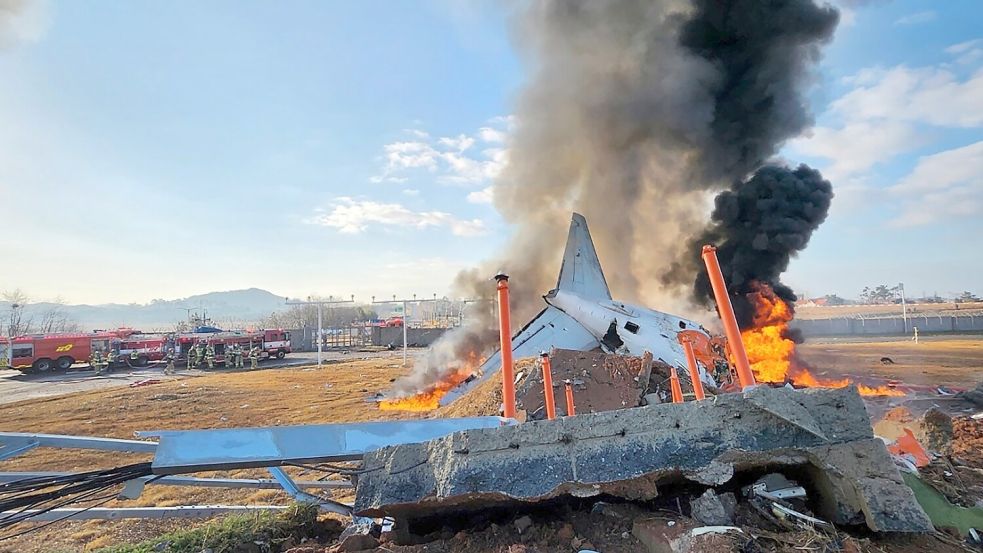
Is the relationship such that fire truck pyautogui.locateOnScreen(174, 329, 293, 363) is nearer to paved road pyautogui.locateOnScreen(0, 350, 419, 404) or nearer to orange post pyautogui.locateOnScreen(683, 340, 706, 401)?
paved road pyautogui.locateOnScreen(0, 350, 419, 404)

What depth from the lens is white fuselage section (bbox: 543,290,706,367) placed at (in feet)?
34.6

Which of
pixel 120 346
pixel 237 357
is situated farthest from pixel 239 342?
pixel 120 346

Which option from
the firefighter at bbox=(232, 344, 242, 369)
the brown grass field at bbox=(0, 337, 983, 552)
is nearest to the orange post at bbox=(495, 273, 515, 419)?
the brown grass field at bbox=(0, 337, 983, 552)

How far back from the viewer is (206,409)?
1402 cm

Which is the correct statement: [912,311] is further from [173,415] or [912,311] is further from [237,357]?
[173,415]

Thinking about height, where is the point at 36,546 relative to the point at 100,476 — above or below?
below

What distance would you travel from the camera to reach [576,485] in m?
2.54

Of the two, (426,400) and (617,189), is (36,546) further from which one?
(617,189)

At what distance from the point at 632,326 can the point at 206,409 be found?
39.0 feet

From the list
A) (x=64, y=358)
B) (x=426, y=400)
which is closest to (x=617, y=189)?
(x=426, y=400)

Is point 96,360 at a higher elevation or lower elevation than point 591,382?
lower

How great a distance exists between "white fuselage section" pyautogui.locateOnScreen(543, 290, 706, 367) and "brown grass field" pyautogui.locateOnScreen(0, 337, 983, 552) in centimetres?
515

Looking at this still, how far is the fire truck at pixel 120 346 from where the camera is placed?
89.3 feet

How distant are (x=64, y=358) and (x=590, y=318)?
31.0 meters
